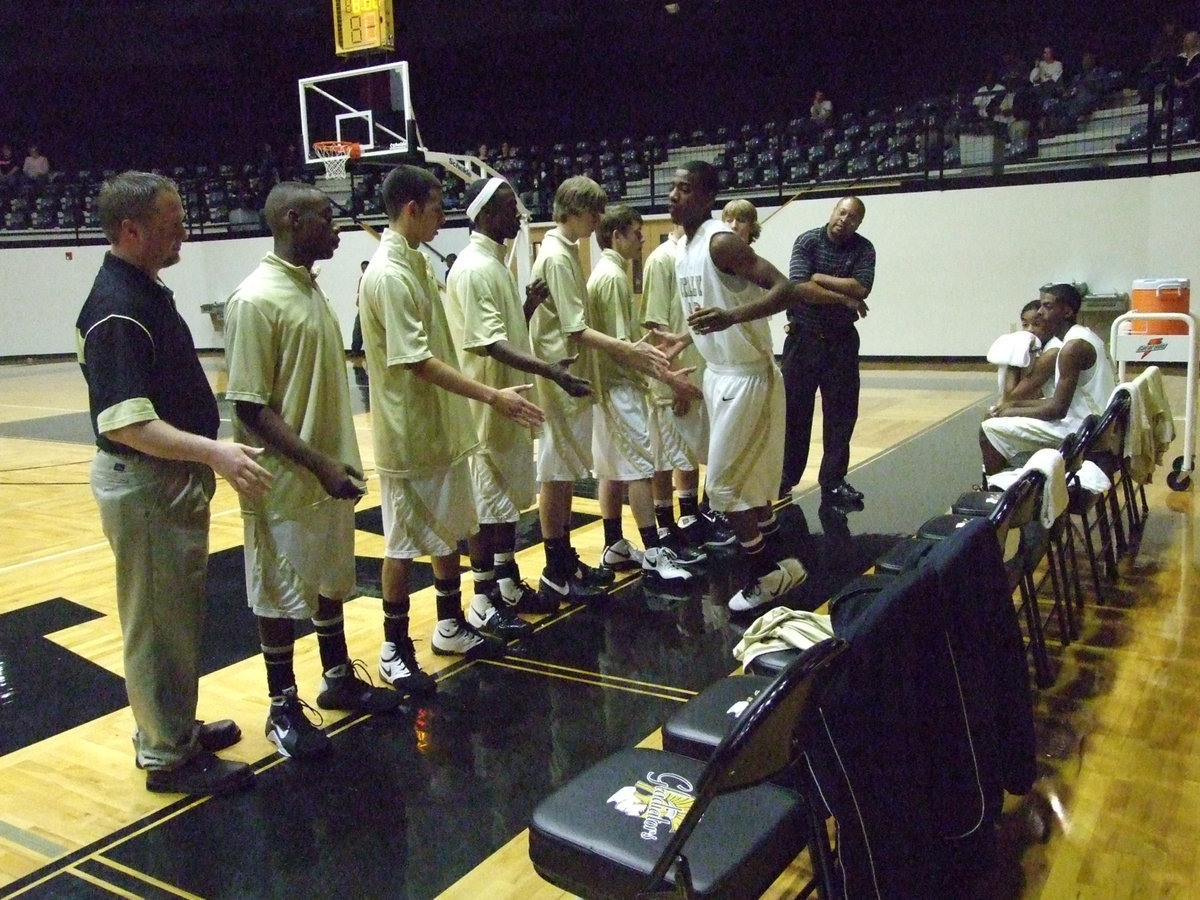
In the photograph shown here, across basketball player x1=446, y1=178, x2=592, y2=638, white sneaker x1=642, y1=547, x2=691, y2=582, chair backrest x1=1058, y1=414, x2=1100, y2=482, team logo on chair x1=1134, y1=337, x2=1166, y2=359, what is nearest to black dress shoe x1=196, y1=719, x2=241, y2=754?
basketball player x1=446, y1=178, x2=592, y2=638

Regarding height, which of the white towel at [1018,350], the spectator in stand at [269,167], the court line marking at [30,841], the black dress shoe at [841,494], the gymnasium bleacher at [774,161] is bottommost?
the black dress shoe at [841,494]

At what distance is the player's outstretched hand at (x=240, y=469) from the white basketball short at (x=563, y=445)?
172 cm

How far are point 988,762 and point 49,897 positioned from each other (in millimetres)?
2069

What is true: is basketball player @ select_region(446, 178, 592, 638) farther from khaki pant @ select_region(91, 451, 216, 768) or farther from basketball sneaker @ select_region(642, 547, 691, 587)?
khaki pant @ select_region(91, 451, 216, 768)

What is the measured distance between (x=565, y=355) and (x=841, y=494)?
2306 mm

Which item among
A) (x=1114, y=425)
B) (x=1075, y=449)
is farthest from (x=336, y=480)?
(x=1114, y=425)

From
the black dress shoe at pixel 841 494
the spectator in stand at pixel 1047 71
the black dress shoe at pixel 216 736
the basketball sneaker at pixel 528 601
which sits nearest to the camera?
the black dress shoe at pixel 216 736

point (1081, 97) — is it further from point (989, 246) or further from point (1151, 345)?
point (1151, 345)

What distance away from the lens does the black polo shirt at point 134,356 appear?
2.53 meters

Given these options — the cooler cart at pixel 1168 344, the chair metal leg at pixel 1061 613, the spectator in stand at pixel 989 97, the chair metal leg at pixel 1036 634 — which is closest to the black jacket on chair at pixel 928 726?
the chair metal leg at pixel 1036 634

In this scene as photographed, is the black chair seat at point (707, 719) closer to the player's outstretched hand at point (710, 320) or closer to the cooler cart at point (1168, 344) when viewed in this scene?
the player's outstretched hand at point (710, 320)

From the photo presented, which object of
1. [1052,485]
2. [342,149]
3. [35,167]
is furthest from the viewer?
[35,167]

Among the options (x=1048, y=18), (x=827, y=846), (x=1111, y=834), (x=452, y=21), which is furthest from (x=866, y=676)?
(x=452, y=21)

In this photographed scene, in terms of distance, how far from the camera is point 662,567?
4.53m
